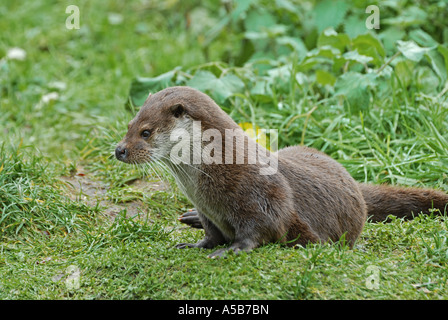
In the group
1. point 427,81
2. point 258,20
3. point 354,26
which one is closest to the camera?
point 427,81

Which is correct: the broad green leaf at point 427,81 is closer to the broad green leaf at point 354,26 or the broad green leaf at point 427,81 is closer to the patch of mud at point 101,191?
the broad green leaf at point 354,26

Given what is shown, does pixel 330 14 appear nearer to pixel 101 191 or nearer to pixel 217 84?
pixel 217 84

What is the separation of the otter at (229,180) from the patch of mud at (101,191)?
909mm

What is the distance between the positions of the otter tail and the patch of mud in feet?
5.36

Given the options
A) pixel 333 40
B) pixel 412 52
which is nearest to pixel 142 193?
pixel 333 40

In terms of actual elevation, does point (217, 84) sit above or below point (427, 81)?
above

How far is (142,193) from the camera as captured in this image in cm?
464

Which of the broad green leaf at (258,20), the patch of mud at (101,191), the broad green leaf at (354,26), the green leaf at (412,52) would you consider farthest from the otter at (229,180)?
the broad green leaf at (258,20)

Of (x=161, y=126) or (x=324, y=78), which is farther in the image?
(x=324, y=78)

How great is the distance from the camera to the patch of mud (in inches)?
175

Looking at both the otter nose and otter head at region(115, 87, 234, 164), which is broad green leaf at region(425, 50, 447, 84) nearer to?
otter head at region(115, 87, 234, 164)

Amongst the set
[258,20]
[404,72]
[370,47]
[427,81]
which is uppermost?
[258,20]

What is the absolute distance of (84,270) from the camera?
11.0ft

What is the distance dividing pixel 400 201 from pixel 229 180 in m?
1.56
